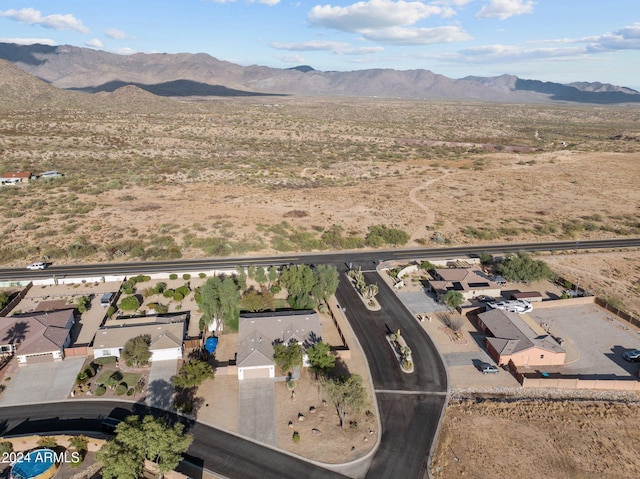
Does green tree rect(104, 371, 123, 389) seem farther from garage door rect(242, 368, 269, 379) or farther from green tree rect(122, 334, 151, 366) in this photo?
garage door rect(242, 368, 269, 379)

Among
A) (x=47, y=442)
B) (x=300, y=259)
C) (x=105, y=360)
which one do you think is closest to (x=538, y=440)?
(x=47, y=442)

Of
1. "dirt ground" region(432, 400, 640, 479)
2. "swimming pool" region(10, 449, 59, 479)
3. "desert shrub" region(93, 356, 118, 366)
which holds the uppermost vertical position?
"swimming pool" region(10, 449, 59, 479)

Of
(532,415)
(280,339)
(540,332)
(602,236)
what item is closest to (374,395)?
(280,339)

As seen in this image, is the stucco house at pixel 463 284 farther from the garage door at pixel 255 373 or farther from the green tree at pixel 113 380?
the green tree at pixel 113 380

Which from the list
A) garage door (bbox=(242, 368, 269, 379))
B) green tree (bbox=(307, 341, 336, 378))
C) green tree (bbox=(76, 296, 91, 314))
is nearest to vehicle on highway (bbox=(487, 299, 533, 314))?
green tree (bbox=(307, 341, 336, 378))

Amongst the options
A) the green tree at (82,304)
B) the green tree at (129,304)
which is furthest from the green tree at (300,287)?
the green tree at (82,304)

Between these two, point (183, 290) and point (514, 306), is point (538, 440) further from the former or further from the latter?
point (183, 290)
